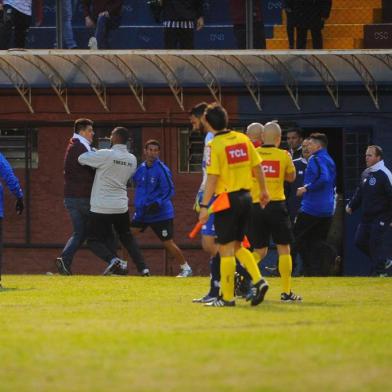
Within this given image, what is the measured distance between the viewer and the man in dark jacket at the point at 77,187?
1983cm

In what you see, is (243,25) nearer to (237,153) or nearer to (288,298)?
(288,298)

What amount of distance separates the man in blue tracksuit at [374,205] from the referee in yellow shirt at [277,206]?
19.1 feet

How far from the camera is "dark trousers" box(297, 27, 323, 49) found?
875 inches

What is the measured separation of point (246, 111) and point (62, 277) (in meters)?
5.13

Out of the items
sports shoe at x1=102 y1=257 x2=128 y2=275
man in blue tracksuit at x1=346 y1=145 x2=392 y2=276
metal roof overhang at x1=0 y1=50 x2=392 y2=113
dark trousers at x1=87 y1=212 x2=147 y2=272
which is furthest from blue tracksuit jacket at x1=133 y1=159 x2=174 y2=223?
man in blue tracksuit at x1=346 y1=145 x2=392 y2=276

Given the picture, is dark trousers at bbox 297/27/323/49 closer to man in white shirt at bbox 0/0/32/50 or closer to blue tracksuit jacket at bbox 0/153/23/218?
man in white shirt at bbox 0/0/32/50

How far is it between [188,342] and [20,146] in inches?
538

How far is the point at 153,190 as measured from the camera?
20.5 m

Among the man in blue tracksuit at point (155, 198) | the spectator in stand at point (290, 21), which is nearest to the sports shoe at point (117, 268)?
the man in blue tracksuit at point (155, 198)

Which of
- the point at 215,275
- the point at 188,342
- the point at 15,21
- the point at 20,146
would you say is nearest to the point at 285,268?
the point at 215,275

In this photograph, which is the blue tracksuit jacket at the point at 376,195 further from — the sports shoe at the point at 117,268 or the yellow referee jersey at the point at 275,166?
the yellow referee jersey at the point at 275,166

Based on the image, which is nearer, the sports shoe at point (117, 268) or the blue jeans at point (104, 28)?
the sports shoe at point (117, 268)

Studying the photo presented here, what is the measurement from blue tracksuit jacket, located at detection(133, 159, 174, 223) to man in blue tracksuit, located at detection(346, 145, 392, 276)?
2.48 metres

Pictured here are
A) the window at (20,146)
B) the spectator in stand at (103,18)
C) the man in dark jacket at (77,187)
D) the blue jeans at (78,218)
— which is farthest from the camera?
Result: the window at (20,146)
